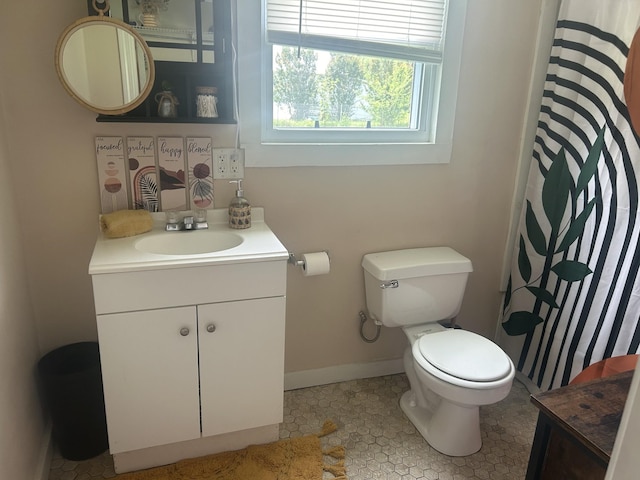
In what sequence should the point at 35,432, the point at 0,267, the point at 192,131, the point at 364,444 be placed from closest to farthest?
the point at 0,267 < the point at 35,432 < the point at 192,131 < the point at 364,444

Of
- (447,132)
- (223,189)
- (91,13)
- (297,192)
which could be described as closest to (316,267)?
(297,192)

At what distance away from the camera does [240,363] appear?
1.72 m

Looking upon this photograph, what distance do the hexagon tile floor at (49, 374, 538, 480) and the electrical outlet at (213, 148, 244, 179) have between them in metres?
1.08

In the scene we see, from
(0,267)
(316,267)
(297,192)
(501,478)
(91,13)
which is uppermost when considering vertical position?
(91,13)

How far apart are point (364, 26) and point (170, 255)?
1.19m

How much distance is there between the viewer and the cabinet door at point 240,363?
1652mm

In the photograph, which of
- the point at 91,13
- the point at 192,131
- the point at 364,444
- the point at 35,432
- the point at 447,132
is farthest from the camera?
the point at 447,132

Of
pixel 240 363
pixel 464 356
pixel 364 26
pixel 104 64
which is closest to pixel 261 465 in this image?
pixel 240 363

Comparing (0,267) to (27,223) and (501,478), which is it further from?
(501,478)

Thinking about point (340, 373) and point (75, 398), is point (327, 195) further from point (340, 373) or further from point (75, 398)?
point (75, 398)

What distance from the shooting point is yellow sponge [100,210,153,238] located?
170 centimetres

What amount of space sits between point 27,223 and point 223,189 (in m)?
0.72

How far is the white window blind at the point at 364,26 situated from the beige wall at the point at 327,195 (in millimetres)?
175

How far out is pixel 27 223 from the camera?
1748 millimetres
